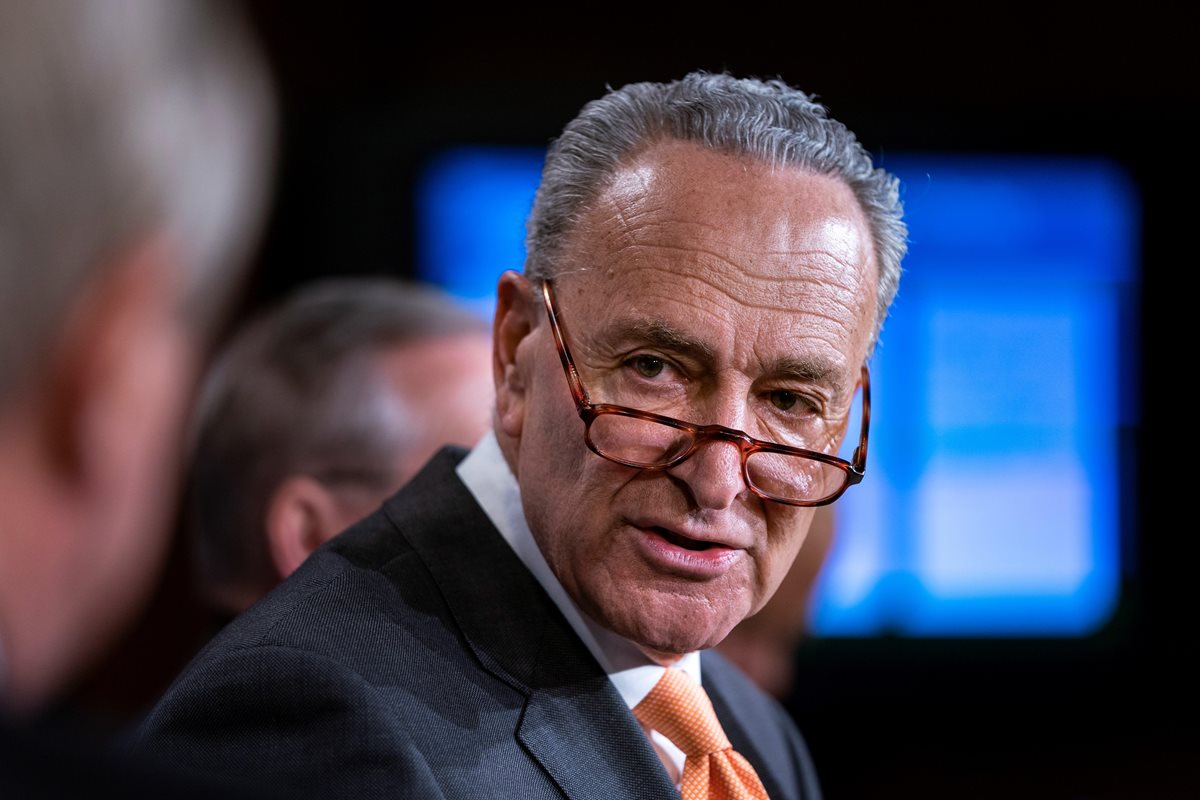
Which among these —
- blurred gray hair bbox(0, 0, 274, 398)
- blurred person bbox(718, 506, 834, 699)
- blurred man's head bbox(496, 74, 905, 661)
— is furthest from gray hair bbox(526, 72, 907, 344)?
blurred person bbox(718, 506, 834, 699)

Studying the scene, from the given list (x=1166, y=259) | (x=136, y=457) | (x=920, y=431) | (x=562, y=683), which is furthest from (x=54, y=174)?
(x=1166, y=259)

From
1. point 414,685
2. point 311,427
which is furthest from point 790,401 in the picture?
point 311,427

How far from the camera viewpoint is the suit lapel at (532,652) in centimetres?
162

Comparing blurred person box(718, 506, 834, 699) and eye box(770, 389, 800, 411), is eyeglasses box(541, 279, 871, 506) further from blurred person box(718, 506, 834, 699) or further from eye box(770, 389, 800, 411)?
blurred person box(718, 506, 834, 699)

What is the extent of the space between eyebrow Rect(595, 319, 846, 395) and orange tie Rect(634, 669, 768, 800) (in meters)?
0.42

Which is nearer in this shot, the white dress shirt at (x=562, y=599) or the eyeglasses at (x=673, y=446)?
the eyeglasses at (x=673, y=446)

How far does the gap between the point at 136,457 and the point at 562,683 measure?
1149 mm

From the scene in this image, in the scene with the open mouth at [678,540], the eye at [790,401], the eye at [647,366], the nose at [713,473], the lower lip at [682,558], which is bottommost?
the lower lip at [682,558]

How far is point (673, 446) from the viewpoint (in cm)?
164

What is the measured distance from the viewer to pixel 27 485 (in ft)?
1.88

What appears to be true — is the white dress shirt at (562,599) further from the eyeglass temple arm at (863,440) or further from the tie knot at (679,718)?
the eyeglass temple arm at (863,440)

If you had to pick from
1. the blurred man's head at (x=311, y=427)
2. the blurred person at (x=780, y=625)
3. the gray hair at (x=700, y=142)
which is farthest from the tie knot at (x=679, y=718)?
the blurred person at (x=780, y=625)

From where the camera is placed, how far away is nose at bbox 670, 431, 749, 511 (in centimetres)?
163

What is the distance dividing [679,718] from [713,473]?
348mm
